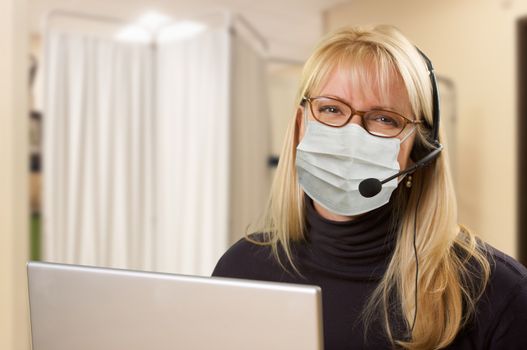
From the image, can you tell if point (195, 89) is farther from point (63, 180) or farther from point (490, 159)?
point (490, 159)

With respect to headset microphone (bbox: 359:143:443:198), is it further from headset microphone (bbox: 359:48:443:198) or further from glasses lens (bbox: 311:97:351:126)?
glasses lens (bbox: 311:97:351:126)

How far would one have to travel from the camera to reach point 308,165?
90cm

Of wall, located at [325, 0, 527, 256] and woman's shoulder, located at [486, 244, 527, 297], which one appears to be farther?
wall, located at [325, 0, 527, 256]

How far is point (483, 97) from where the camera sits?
2.97 meters

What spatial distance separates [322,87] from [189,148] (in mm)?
1698

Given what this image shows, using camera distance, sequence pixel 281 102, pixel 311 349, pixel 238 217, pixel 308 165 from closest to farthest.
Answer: pixel 311 349 → pixel 308 165 → pixel 238 217 → pixel 281 102

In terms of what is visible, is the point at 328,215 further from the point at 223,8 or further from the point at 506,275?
the point at 223,8

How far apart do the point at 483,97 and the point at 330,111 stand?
2449 mm

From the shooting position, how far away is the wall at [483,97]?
9.30ft

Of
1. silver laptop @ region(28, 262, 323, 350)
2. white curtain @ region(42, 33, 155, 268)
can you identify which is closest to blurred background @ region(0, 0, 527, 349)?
white curtain @ region(42, 33, 155, 268)

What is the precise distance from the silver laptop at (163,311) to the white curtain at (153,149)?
177 cm

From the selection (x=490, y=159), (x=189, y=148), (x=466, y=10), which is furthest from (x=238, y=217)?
(x=466, y=10)

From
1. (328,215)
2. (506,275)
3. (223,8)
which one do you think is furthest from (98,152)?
(506,275)

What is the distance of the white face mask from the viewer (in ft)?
2.77
